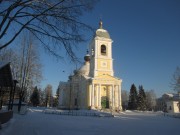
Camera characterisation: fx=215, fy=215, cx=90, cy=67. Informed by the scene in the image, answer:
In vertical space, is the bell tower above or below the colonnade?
above

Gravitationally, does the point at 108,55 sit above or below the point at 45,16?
above

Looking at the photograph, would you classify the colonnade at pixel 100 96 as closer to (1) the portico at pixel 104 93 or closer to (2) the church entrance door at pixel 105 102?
(1) the portico at pixel 104 93

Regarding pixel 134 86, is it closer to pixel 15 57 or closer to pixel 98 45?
pixel 98 45

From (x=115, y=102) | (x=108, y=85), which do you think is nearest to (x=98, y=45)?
(x=108, y=85)

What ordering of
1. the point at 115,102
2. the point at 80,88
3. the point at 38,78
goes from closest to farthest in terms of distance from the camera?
1. the point at 38,78
2. the point at 115,102
3. the point at 80,88

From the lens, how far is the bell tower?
161ft

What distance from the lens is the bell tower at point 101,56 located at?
48931 mm

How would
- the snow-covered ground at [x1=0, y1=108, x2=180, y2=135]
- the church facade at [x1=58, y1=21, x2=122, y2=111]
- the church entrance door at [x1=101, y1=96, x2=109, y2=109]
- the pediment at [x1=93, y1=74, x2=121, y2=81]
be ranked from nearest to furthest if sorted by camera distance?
the snow-covered ground at [x1=0, y1=108, x2=180, y2=135]
the church facade at [x1=58, y1=21, x2=122, y2=111]
the pediment at [x1=93, y1=74, x2=121, y2=81]
the church entrance door at [x1=101, y1=96, x2=109, y2=109]

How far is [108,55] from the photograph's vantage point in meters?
50.4

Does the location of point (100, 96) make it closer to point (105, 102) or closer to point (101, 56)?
point (105, 102)

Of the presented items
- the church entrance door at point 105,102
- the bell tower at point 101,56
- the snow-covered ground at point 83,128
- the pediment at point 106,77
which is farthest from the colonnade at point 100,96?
the snow-covered ground at point 83,128

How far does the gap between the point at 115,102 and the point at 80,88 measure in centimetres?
1045

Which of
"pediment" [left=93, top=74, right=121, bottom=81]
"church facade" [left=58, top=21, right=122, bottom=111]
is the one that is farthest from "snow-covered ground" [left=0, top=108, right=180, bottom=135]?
"pediment" [left=93, top=74, right=121, bottom=81]

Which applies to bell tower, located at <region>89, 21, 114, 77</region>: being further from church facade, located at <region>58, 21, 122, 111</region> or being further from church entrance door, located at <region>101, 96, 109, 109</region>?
church entrance door, located at <region>101, 96, 109, 109</region>
